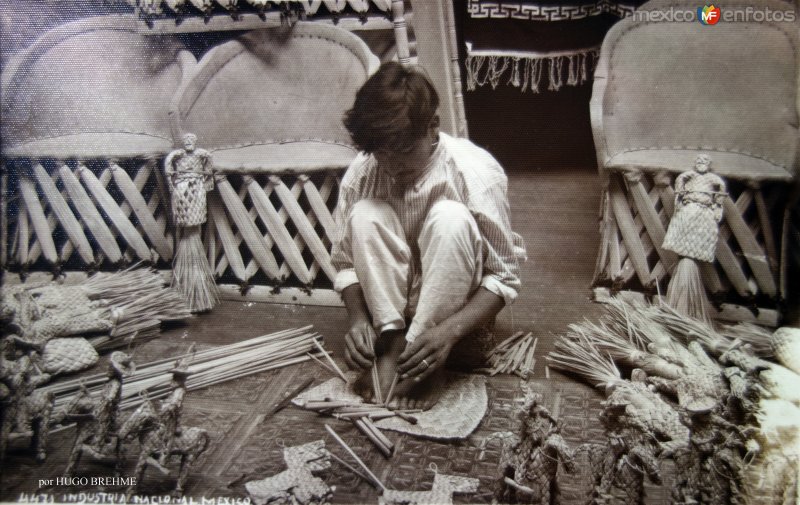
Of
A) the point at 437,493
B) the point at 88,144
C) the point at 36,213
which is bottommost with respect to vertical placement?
the point at 437,493

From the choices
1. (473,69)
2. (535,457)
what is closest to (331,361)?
(535,457)

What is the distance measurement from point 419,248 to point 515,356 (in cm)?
42

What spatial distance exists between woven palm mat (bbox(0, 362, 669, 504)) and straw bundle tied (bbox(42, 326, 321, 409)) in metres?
0.06

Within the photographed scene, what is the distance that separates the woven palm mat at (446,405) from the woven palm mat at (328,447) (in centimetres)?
2

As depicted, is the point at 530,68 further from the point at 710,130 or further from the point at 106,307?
the point at 106,307

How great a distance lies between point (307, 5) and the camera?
1938mm

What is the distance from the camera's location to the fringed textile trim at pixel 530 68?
1763 millimetres

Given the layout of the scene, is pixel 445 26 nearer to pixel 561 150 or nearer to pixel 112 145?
pixel 561 150

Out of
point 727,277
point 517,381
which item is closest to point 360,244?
point 517,381

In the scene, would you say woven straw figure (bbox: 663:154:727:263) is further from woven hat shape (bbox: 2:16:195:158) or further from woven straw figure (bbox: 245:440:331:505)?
woven hat shape (bbox: 2:16:195:158)

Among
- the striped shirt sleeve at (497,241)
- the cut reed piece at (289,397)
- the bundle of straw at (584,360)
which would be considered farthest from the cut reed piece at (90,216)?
the bundle of straw at (584,360)

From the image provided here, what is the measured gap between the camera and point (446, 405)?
5.54 feet

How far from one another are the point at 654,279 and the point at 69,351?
5.45ft

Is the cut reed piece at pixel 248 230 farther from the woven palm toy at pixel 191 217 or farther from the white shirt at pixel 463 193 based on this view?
the white shirt at pixel 463 193
